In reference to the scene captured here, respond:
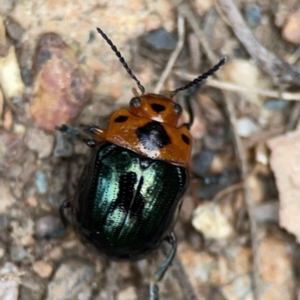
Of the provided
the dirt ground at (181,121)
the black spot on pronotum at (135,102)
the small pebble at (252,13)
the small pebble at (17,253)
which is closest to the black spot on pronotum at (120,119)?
the black spot on pronotum at (135,102)

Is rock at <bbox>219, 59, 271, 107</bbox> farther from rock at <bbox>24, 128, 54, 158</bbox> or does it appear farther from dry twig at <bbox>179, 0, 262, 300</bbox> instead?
rock at <bbox>24, 128, 54, 158</bbox>

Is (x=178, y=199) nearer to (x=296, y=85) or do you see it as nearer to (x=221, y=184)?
(x=221, y=184)

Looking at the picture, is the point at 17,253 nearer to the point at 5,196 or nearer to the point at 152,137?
the point at 5,196

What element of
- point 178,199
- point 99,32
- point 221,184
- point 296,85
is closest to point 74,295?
point 178,199

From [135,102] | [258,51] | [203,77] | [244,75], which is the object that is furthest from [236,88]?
[135,102]

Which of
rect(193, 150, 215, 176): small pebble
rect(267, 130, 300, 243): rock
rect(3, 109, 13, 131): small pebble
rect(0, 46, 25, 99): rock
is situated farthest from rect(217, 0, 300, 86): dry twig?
rect(3, 109, 13, 131): small pebble
